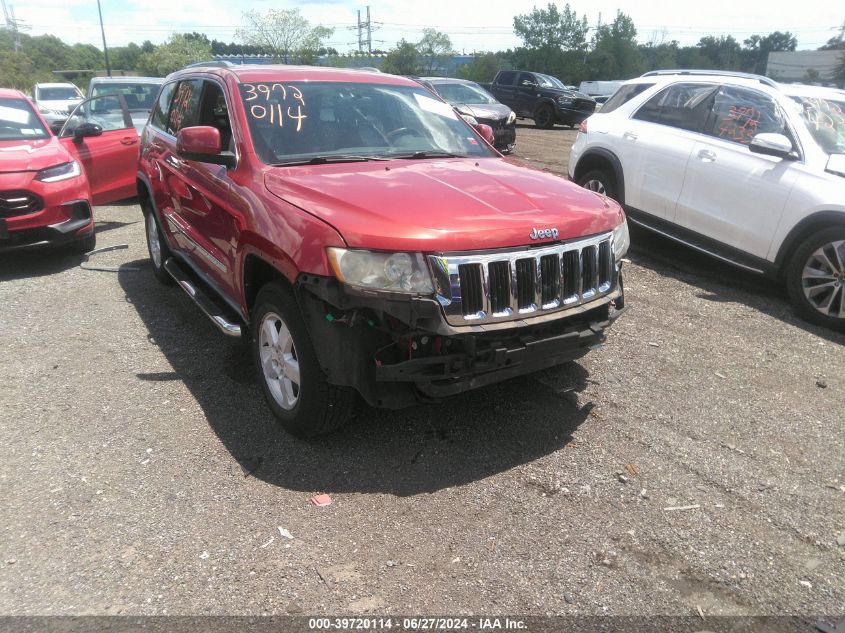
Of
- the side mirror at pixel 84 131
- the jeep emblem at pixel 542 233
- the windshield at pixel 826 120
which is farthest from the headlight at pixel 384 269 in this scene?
the side mirror at pixel 84 131

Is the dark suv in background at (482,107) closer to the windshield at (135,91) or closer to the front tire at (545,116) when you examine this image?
the windshield at (135,91)

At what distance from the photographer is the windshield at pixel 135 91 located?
11.7 m

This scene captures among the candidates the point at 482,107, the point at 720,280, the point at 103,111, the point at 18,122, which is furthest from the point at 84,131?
the point at 482,107

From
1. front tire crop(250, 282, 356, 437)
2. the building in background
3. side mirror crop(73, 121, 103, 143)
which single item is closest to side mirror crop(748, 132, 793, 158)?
front tire crop(250, 282, 356, 437)

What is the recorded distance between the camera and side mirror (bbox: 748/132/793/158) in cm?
537

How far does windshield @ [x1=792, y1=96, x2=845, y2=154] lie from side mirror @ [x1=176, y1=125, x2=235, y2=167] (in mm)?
4786

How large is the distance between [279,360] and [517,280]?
1374mm

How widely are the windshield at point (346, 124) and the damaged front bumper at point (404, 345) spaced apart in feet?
4.07

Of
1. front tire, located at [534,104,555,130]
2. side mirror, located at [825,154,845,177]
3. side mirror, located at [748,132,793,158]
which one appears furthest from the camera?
front tire, located at [534,104,555,130]

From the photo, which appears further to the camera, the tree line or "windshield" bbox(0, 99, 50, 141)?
the tree line

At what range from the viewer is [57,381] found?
14.2ft

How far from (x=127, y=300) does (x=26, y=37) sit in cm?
9881

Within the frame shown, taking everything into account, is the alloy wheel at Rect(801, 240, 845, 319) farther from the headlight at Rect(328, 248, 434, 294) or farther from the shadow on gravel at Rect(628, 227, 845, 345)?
the headlight at Rect(328, 248, 434, 294)

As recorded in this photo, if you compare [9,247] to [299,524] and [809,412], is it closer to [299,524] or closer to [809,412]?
[299,524]
